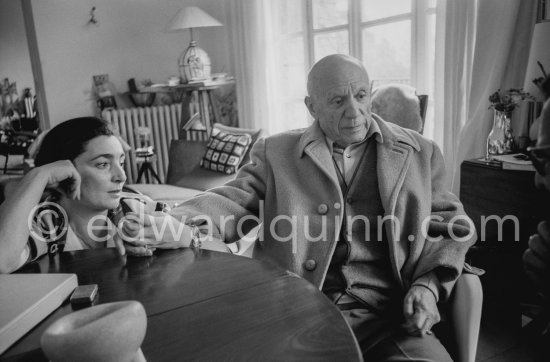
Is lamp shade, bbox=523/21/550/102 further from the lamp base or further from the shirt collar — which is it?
the lamp base

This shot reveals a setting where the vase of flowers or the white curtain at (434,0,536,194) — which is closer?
the vase of flowers

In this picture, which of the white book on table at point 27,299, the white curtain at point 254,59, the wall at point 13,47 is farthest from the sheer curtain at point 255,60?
the wall at point 13,47

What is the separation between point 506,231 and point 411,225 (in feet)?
3.30

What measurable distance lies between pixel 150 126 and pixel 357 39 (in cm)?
243

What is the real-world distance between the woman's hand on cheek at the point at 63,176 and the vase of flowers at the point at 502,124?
177 cm

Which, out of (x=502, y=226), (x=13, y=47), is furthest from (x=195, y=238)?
(x=13, y=47)

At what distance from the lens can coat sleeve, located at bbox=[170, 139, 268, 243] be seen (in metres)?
1.36

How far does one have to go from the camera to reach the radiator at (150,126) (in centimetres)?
493

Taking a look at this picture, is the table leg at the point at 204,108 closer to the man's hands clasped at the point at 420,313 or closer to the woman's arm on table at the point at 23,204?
the woman's arm on table at the point at 23,204

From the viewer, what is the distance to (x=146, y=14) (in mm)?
5105

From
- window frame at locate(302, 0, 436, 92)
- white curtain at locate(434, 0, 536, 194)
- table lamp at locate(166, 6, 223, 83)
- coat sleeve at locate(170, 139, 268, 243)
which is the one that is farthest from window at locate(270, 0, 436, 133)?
coat sleeve at locate(170, 139, 268, 243)

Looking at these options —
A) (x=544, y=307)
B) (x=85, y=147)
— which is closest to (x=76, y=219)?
(x=85, y=147)

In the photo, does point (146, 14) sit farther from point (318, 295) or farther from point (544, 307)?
point (544, 307)

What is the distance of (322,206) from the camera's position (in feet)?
4.64
